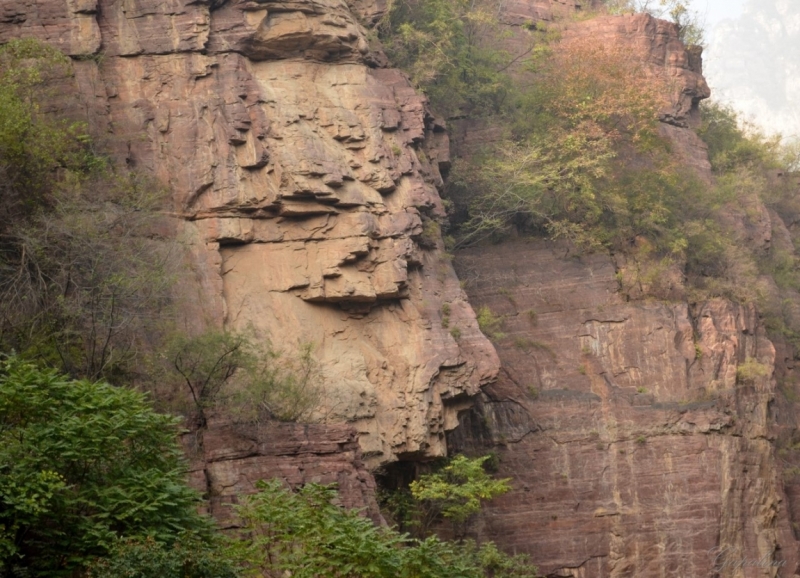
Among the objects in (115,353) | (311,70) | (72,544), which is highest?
(311,70)

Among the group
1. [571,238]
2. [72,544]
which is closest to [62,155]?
[72,544]

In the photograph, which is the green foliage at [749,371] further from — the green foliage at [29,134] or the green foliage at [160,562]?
the green foliage at [160,562]

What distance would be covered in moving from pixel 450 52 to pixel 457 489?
1172cm

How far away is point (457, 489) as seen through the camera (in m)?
28.6

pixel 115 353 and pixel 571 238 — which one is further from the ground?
pixel 571 238

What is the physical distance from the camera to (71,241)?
25.0m

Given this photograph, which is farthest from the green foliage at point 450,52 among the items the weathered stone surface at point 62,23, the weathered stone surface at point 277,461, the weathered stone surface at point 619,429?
the weathered stone surface at point 277,461

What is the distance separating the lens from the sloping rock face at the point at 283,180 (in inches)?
1097

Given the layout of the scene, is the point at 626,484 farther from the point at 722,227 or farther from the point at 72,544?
the point at 72,544

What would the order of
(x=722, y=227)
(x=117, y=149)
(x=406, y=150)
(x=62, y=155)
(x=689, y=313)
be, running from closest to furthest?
(x=62, y=155), (x=117, y=149), (x=406, y=150), (x=689, y=313), (x=722, y=227)

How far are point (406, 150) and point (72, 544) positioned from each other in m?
14.3

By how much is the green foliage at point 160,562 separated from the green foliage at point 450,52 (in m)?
17.4

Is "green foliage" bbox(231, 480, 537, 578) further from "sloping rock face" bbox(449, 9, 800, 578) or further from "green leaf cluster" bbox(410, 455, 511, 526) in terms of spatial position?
"sloping rock face" bbox(449, 9, 800, 578)

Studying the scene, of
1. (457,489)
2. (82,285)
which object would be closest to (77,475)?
(82,285)
